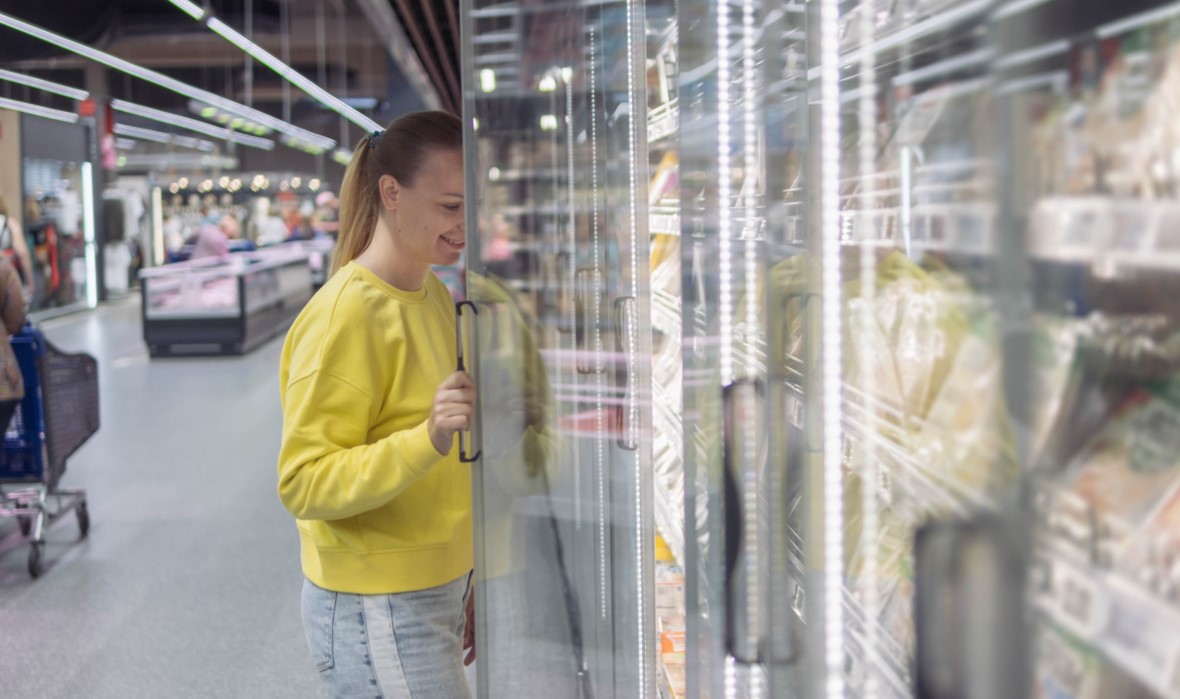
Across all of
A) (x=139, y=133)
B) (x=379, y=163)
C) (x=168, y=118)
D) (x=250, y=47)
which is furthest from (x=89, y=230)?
(x=379, y=163)

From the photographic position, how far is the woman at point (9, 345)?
15.8 feet

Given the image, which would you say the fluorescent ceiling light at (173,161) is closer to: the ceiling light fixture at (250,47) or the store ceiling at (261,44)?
the store ceiling at (261,44)

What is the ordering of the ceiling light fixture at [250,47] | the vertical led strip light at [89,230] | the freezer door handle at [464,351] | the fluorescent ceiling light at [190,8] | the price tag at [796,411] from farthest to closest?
the vertical led strip light at [89,230], the ceiling light fixture at [250,47], the fluorescent ceiling light at [190,8], the freezer door handle at [464,351], the price tag at [796,411]

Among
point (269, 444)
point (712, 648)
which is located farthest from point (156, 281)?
point (712, 648)

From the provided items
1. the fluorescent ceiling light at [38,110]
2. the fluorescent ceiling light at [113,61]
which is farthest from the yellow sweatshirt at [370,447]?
the fluorescent ceiling light at [38,110]

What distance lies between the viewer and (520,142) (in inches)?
76.5

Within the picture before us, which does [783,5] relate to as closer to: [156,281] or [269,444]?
[269,444]

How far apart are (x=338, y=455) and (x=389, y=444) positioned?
0.26 feet

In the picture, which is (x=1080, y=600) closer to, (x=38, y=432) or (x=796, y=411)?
(x=796, y=411)

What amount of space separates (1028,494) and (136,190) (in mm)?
23897

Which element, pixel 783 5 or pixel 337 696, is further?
pixel 337 696

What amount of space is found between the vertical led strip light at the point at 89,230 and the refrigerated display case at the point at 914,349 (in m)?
17.2

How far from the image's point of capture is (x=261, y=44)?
514 inches

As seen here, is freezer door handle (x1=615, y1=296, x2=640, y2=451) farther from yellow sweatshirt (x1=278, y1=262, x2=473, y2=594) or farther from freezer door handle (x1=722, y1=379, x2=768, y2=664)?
freezer door handle (x1=722, y1=379, x2=768, y2=664)
